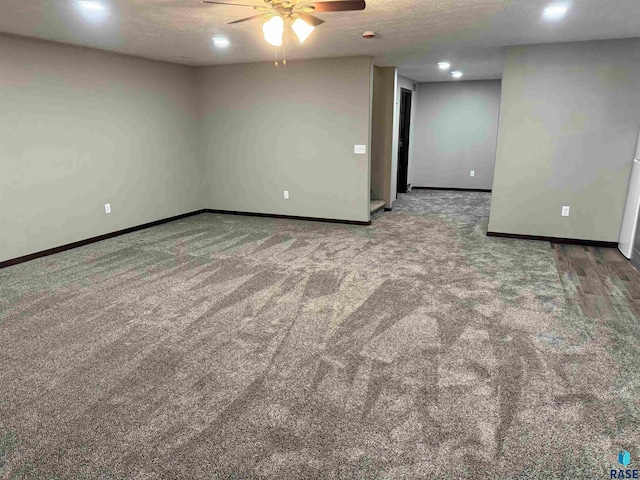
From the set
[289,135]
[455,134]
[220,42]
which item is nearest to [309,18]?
[220,42]

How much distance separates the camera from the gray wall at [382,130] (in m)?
6.91

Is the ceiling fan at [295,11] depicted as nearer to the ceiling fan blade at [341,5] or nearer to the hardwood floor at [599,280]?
the ceiling fan blade at [341,5]

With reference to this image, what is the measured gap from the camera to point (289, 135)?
6.38 m

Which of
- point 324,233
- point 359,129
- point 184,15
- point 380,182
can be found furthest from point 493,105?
point 184,15

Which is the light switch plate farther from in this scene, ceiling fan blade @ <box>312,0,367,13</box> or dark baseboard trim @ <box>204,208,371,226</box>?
ceiling fan blade @ <box>312,0,367,13</box>

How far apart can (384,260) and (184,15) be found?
3006 millimetres

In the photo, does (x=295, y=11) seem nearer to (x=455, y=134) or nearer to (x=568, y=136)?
(x=568, y=136)

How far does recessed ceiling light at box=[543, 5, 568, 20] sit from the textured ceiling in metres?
0.07

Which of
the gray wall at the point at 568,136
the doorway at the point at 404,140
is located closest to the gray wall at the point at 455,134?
the doorway at the point at 404,140

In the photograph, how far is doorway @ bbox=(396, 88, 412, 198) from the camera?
8.70m

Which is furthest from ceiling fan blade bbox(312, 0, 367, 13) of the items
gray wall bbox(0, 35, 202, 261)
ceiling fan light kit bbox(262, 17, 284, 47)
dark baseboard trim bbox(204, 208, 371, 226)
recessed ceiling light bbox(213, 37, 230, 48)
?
dark baseboard trim bbox(204, 208, 371, 226)

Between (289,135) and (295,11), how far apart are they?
→ 340 cm

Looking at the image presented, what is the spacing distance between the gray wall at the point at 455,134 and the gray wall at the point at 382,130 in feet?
8.94

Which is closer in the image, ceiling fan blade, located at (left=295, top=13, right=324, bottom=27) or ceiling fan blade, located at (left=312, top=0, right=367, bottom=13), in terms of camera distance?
ceiling fan blade, located at (left=312, top=0, right=367, bottom=13)
